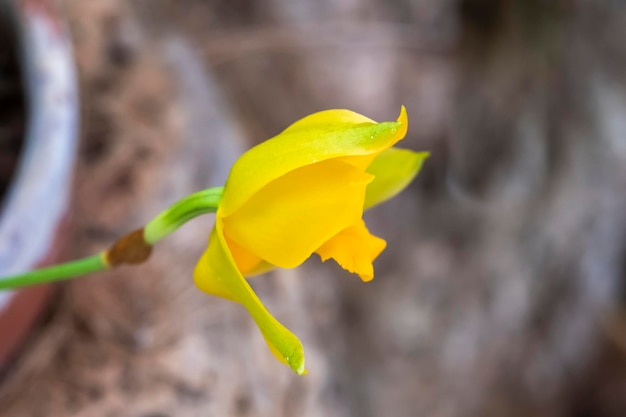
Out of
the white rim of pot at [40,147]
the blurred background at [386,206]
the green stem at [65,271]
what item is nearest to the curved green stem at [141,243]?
the green stem at [65,271]

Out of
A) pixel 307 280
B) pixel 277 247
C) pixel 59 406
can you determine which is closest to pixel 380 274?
pixel 307 280

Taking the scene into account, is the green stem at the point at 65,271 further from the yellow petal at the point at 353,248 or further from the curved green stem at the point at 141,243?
the yellow petal at the point at 353,248

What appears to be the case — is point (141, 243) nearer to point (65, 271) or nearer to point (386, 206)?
point (65, 271)

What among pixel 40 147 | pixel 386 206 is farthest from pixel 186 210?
pixel 386 206

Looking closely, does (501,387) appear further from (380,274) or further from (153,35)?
(153,35)

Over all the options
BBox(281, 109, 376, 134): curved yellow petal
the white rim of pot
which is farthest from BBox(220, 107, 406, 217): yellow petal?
the white rim of pot

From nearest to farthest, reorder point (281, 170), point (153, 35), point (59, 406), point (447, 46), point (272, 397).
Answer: point (281, 170) → point (59, 406) → point (272, 397) → point (153, 35) → point (447, 46)
